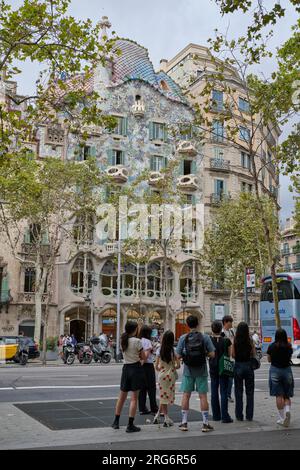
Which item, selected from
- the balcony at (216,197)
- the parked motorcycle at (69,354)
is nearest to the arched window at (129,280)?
the balcony at (216,197)

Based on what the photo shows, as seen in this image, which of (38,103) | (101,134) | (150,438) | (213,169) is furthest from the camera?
(213,169)

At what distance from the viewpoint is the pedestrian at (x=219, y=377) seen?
372 inches

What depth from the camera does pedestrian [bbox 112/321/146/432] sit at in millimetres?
8688

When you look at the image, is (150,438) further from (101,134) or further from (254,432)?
(101,134)

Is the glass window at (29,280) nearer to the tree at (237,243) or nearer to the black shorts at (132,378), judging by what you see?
the tree at (237,243)

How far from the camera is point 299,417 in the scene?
10062 millimetres

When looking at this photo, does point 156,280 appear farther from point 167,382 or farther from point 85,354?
point 167,382

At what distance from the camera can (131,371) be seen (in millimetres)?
8750

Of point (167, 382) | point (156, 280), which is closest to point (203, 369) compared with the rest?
point (167, 382)

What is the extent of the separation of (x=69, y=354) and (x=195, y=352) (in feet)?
67.3

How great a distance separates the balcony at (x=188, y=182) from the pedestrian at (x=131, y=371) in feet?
124

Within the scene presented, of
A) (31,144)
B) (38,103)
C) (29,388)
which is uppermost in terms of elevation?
(31,144)
